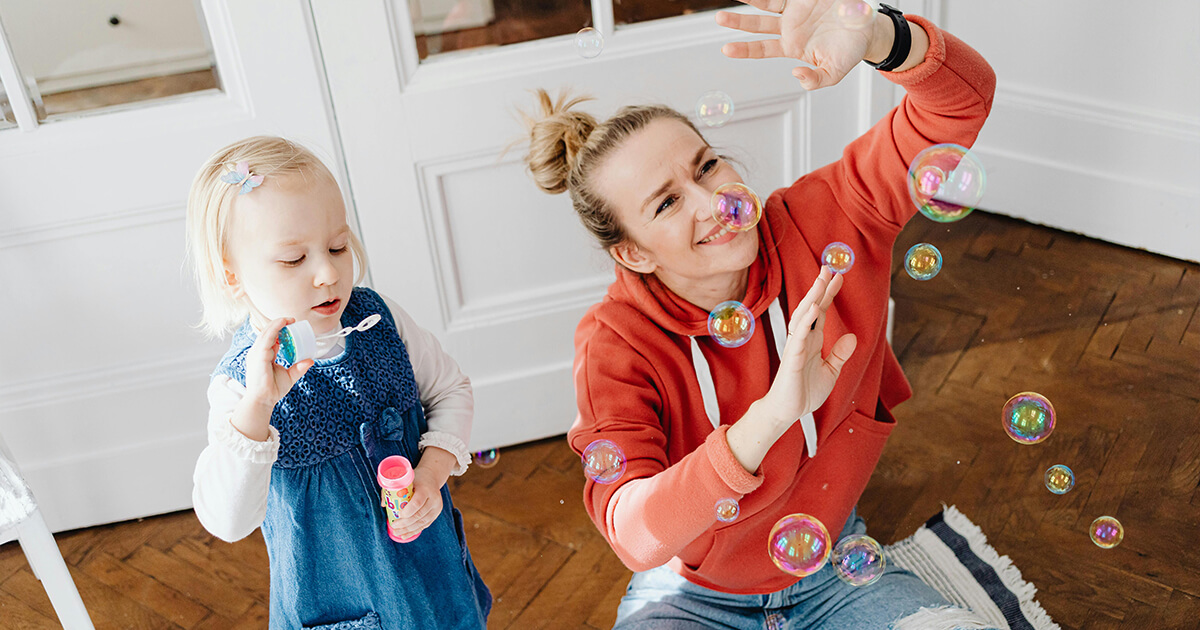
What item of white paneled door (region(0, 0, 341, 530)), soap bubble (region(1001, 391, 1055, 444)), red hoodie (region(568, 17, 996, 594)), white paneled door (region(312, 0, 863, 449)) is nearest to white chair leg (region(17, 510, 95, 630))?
white paneled door (region(0, 0, 341, 530))

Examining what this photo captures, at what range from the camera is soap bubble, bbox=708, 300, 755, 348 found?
1.34 metres

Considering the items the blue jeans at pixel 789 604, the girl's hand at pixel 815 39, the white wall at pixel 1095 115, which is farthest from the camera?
the white wall at pixel 1095 115

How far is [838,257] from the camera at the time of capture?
55.2 inches

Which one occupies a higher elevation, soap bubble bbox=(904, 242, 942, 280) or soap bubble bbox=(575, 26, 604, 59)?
soap bubble bbox=(575, 26, 604, 59)

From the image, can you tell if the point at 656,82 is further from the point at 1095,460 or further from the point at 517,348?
the point at 1095,460

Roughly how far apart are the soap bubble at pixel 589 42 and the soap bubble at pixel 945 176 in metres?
0.63

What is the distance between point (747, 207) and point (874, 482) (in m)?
0.98

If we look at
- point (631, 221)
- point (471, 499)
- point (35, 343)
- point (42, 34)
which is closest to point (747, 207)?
point (631, 221)

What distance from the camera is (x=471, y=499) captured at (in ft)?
7.07

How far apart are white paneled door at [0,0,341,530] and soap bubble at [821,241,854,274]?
951mm

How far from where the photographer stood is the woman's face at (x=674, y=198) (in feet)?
4.33

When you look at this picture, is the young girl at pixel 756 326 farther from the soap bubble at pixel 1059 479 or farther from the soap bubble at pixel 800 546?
the soap bubble at pixel 1059 479

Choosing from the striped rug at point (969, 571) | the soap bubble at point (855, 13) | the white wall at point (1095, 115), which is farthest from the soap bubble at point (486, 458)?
the white wall at point (1095, 115)

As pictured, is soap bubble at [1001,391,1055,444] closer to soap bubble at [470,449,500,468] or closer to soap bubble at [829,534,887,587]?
soap bubble at [829,534,887,587]
